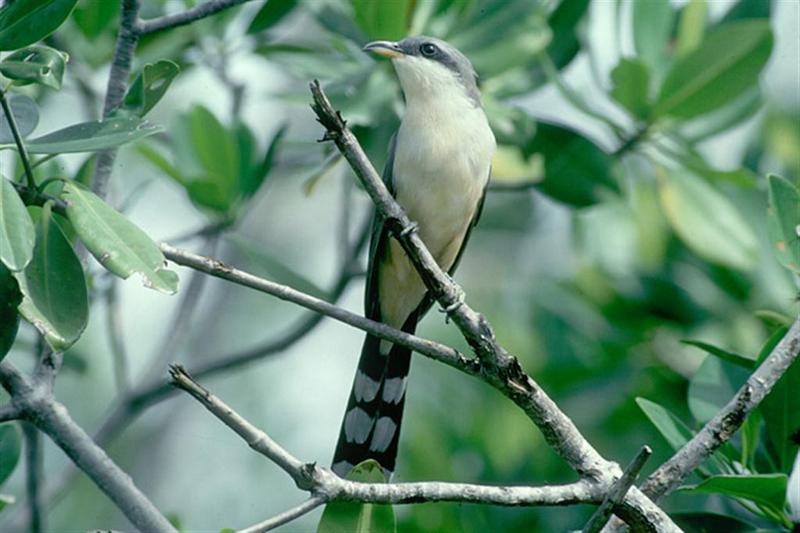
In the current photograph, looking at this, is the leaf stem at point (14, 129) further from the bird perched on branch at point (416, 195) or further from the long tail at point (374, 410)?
the bird perched on branch at point (416, 195)

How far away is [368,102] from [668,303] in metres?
2.02

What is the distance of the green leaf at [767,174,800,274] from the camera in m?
3.40

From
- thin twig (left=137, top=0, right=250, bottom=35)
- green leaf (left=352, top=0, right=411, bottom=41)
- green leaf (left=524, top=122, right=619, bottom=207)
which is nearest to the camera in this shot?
thin twig (left=137, top=0, right=250, bottom=35)

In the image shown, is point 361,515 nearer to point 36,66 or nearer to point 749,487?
point 749,487

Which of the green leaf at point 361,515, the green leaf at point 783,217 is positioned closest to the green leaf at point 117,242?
the green leaf at point 361,515

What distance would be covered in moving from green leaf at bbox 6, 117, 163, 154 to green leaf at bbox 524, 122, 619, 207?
2.56 metres

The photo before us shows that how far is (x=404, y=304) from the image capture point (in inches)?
200

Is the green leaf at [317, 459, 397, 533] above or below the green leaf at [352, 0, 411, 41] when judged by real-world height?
below

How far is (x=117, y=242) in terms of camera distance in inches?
110

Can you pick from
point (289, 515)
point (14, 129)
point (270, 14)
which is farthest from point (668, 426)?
point (270, 14)

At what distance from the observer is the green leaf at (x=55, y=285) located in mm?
2814

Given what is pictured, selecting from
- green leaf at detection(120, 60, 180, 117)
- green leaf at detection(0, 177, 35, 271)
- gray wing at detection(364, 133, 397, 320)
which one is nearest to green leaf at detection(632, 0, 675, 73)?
gray wing at detection(364, 133, 397, 320)

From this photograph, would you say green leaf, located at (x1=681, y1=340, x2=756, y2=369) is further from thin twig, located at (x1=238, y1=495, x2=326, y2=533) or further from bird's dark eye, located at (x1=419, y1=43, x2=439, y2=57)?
bird's dark eye, located at (x1=419, y1=43, x2=439, y2=57)

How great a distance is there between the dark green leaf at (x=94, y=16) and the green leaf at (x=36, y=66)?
2.25m
